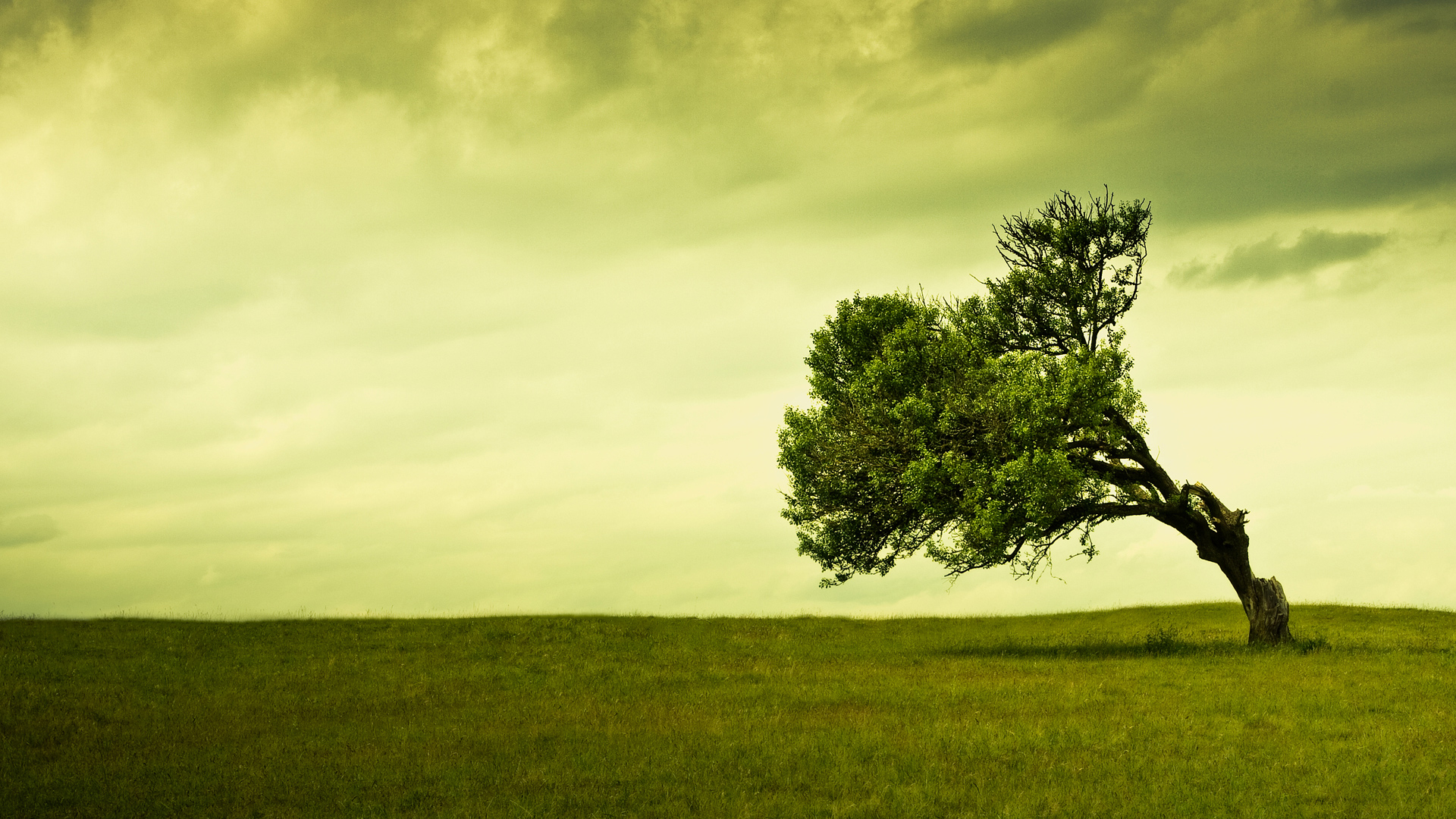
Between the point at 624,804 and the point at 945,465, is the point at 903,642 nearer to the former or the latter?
the point at 945,465

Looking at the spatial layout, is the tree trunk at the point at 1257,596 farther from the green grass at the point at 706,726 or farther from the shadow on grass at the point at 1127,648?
the green grass at the point at 706,726

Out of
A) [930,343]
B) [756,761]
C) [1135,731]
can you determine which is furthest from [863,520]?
[756,761]

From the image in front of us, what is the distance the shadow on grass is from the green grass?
0.26m

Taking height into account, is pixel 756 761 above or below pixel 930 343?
below

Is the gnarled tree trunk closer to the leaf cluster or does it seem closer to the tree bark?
the tree bark

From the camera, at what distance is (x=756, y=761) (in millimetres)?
16922

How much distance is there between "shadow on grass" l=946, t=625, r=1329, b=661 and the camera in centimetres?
3288

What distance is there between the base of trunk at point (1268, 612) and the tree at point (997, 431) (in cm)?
6

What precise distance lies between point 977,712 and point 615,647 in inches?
709

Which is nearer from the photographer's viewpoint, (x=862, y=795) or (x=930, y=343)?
(x=862, y=795)


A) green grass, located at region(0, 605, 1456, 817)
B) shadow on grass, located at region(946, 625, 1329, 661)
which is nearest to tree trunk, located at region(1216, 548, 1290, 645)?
shadow on grass, located at region(946, 625, 1329, 661)

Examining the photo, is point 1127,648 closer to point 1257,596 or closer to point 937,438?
point 1257,596

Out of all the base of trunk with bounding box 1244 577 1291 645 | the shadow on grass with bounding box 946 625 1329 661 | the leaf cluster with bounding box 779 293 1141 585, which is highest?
the leaf cluster with bounding box 779 293 1141 585

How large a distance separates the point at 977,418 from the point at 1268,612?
13.3 metres
